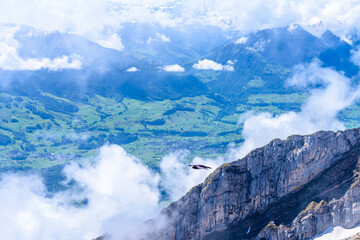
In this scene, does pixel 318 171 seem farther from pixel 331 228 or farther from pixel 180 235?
pixel 180 235

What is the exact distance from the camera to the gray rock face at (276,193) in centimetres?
15125

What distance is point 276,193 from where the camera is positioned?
16325 cm

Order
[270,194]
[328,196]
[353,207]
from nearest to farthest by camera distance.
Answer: [353,207]
[328,196]
[270,194]

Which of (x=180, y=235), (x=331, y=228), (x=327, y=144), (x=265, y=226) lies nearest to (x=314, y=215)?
(x=331, y=228)

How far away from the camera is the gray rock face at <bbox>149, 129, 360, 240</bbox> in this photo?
151m

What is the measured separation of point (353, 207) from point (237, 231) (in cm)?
4080

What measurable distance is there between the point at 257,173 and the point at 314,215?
2831cm

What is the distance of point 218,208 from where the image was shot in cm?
16625

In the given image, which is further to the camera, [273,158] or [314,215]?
[273,158]

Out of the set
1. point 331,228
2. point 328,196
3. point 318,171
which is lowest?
point 331,228

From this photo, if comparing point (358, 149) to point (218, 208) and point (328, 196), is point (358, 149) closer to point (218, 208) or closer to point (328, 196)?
point (328, 196)

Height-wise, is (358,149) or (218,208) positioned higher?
(358,149)

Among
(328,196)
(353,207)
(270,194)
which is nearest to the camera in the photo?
(353,207)

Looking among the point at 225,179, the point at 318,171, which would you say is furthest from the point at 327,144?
the point at 225,179
